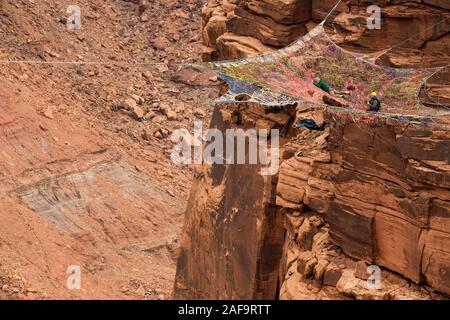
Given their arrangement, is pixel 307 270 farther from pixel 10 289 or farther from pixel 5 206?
pixel 5 206

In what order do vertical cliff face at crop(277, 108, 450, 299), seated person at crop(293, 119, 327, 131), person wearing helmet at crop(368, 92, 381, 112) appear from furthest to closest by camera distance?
seated person at crop(293, 119, 327, 131), person wearing helmet at crop(368, 92, 381, 112), vertical cliff face at crop(277, 108, 450, 299)

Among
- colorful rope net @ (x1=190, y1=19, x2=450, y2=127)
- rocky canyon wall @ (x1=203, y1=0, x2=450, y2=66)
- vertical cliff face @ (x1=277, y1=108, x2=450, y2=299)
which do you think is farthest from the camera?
rocky canyon wall @ (x1=203, y1=0, x2=450, y2=66)

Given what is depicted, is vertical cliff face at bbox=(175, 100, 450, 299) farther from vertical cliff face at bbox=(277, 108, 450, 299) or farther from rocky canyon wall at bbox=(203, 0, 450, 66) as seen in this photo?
rocky canyon wall at bbox=(203, 0, 450, 66)

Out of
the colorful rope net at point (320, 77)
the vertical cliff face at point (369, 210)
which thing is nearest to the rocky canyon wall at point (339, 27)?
the colorful rope net at point (320, 77)

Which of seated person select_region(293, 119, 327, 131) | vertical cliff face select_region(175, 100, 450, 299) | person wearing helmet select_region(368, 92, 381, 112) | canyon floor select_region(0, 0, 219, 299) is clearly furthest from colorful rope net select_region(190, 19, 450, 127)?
canyon floor select_region(0, 0, 219, 299)

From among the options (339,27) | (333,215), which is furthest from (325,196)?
(339,27)

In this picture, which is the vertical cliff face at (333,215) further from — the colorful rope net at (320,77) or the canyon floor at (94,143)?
the canyon floor at (94,143)
